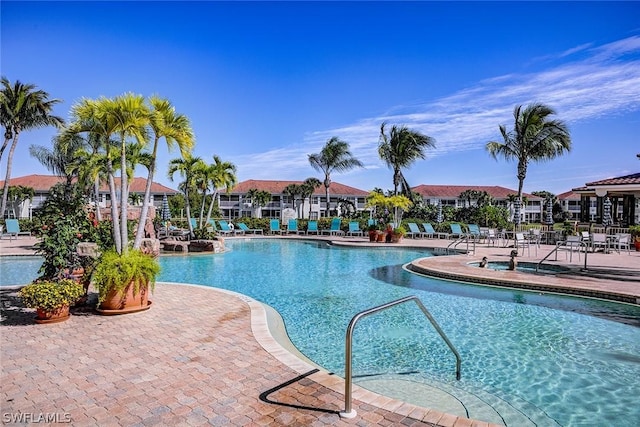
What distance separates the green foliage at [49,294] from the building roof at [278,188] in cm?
5247

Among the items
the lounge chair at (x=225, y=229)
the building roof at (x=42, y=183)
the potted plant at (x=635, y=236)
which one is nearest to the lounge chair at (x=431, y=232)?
the potted plant at (x=635, y=236)

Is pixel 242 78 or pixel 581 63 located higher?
pixel 242 78

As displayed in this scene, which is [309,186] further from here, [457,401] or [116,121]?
[457,401]

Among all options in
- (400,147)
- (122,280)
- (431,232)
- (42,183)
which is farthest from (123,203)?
(42,183)

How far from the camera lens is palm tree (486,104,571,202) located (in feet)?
85.2

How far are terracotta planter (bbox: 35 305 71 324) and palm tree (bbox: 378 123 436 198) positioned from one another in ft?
78.2

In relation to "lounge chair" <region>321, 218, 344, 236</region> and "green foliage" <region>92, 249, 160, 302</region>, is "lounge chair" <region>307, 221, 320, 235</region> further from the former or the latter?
"green foliage" <region>92, 249, 160, 302</region>

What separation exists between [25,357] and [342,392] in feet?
12.3

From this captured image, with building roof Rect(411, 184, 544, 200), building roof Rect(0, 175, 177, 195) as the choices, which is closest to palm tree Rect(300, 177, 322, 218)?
building roof Rect(411, 184, 544, 200)

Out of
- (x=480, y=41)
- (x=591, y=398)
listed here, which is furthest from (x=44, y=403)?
(x=480, y=41)

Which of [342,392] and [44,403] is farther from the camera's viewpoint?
[342,392]

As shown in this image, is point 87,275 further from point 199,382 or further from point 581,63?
point 581,63

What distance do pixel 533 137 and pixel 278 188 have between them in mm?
39569

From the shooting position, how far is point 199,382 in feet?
13.6
